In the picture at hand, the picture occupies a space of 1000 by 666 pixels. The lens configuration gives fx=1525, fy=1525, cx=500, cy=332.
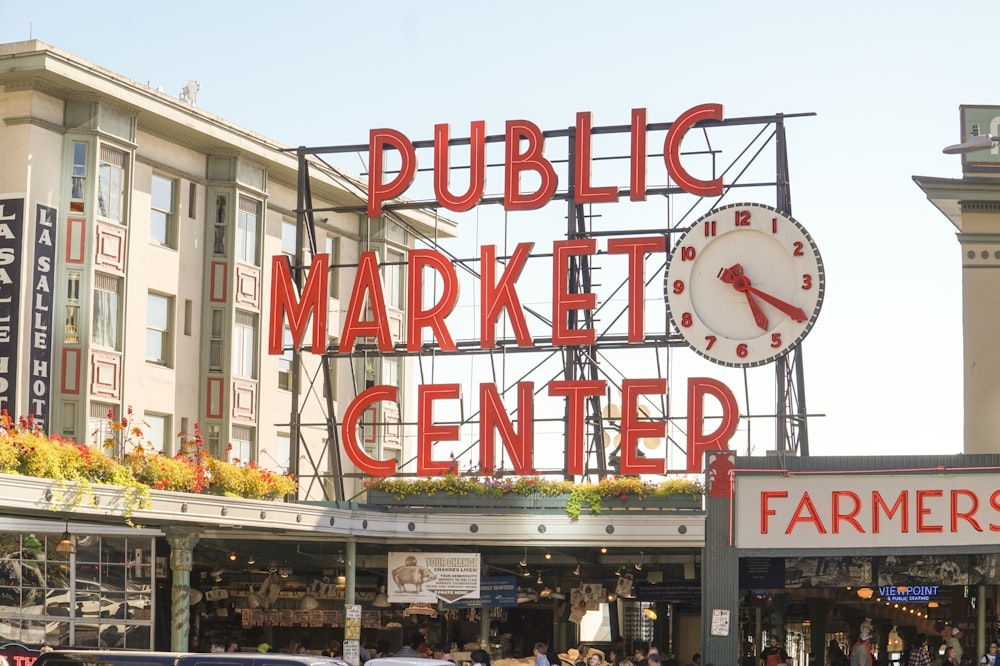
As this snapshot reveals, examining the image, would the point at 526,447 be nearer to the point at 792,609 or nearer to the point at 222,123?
the point at 792,609

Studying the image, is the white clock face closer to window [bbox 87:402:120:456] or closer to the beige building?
the beige building

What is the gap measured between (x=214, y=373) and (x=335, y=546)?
1280 centimetres

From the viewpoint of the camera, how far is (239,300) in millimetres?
48656

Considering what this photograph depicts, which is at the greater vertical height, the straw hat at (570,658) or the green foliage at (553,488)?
the green foliage at (553,488)

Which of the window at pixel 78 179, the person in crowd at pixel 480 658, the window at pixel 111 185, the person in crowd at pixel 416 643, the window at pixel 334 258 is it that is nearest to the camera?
the person in crowd at pixel 480 658

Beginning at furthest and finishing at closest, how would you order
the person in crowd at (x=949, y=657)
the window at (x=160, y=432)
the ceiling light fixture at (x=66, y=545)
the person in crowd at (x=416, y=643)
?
the window at (x=160, y=432) < the person in crowd at (x=416, y=643) < the person in crowd at (x=949, y=657) < the ceiling light fixture at (x=66, y=545)

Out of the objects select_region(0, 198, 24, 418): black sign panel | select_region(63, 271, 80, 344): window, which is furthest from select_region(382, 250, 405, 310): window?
select_region(0, 198, 24, 418): black sign panel

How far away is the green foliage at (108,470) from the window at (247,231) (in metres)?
18.2

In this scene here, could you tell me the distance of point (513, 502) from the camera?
34.4 metres

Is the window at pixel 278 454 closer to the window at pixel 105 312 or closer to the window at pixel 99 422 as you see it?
the window at pixel 99 422

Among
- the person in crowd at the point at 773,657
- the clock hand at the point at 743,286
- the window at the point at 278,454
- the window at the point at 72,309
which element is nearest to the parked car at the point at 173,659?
the person in crowd at the point at 773,657

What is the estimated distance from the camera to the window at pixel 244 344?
159ft

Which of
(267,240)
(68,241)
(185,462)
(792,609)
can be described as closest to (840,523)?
(185,462)

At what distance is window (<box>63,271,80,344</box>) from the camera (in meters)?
42.1
